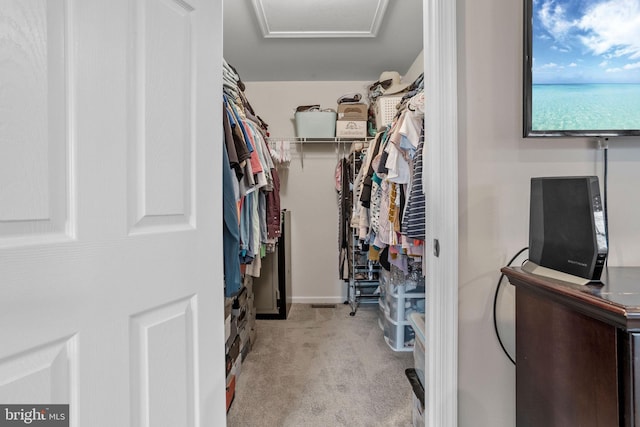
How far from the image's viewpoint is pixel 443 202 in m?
0.98

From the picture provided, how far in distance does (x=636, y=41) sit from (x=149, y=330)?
1.68 m

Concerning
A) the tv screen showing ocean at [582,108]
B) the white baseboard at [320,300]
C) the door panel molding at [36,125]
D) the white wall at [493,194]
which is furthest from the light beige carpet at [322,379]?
the tv screen showing ocean at [582,108]

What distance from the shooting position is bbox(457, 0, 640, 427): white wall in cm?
99

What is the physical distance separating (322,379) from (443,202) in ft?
4.75

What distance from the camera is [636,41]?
2.99ft

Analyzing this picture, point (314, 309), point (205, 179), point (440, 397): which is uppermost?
point (205, 179)

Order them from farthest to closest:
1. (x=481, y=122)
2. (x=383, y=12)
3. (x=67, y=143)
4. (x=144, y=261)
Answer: (x=383, y=12), (x=481, y=122), (x=144, y=261), (x=67, y=143)

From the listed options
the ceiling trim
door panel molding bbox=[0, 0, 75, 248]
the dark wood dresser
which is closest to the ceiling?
the ceiling trim

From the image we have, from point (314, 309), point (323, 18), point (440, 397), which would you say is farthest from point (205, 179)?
point (314, 309)

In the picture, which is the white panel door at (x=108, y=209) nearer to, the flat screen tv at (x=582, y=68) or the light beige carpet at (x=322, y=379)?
the light beige carpet at (x=322, y=379)

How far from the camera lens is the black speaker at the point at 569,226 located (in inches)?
26.4

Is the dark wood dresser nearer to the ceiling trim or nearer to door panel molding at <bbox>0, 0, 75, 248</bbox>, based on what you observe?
door panel molding at <bbox>0, 0, 75, 248</bbox>

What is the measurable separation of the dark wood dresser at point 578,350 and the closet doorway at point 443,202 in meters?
0.19

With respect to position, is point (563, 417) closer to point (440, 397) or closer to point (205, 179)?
point (440, 397)
